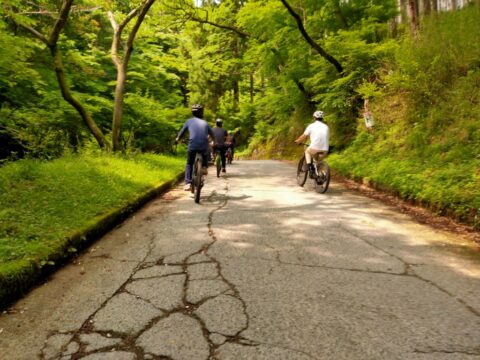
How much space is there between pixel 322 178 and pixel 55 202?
Answer: 5751 mm

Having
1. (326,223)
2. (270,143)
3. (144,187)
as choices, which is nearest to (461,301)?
(326,223)

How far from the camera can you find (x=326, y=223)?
603 centimetres

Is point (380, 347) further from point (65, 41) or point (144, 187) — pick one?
point (65, 41)

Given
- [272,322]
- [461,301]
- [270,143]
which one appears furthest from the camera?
[270,143]

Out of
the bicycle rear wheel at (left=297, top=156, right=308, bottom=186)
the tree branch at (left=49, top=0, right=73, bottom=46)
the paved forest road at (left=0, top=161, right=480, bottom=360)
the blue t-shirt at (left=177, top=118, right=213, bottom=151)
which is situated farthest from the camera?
the bicycle rear wheel at (left=297, top=156, right=308, bottom=186)

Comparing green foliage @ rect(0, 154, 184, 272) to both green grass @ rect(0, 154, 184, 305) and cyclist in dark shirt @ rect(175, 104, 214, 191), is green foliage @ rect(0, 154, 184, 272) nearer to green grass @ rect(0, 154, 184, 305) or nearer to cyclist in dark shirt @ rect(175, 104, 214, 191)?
green grass @ rect(0, 154, 184, 305)

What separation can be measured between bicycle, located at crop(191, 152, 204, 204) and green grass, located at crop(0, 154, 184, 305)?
1.03 metres

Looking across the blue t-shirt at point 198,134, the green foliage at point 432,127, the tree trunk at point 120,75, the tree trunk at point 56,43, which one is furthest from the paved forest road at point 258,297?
the tree trunk at point 120,75

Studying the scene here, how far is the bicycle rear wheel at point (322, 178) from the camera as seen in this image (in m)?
8.70

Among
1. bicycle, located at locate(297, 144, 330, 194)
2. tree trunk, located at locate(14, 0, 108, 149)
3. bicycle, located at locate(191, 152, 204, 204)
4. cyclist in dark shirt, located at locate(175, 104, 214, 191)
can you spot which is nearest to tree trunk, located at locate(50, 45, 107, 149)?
tree trunk, located at locate(14, 0, 108, 149)

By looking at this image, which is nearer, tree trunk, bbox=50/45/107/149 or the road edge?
the road edge

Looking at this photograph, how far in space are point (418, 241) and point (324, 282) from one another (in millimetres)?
2209

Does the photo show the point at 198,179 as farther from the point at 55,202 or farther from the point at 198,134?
the point at 55,202

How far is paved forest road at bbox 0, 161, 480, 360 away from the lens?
2680mm
